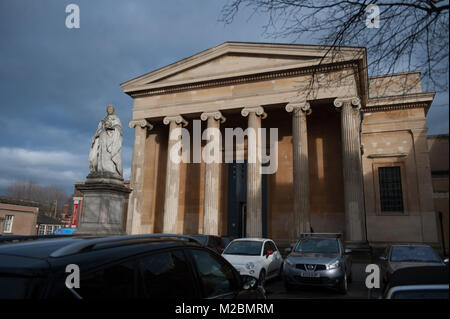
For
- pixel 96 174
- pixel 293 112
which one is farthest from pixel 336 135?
pixel 96 174

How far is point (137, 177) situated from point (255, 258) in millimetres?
16003

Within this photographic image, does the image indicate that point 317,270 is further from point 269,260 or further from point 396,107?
point 396,107

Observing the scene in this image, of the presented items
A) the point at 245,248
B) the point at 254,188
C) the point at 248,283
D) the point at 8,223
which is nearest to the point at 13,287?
the point at 248,283

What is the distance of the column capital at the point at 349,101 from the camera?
20.8 metres

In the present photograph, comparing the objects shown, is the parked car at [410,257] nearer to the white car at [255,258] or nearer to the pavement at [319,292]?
the pavement at [319,292]

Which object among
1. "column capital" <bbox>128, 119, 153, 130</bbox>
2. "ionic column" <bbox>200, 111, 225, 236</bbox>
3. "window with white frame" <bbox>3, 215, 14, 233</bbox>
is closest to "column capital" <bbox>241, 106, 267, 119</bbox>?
"ionic column" <bbox>200, 111, 225, 236</bbox>

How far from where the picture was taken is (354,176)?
20.1 meters

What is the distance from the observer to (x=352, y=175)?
20.1 m

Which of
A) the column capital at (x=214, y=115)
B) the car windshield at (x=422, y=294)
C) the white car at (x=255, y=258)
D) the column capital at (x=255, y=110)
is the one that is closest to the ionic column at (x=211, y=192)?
the column capital at (x=214, y=115)

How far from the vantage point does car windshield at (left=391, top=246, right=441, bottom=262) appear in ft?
34.4

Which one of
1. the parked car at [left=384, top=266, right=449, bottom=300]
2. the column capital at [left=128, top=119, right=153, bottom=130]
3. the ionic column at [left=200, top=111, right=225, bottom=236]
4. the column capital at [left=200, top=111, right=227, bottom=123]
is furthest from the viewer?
the column capital at [left=128, top=119, right=153, bottom=130]

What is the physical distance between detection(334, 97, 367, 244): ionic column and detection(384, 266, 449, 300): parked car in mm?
16895

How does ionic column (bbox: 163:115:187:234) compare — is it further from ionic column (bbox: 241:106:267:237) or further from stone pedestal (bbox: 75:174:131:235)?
stone pedestal (bbox: 75:174:131:235)

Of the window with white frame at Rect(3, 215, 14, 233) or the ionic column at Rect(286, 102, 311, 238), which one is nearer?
the ionic column at Rect(286, 102, 311, 238)
